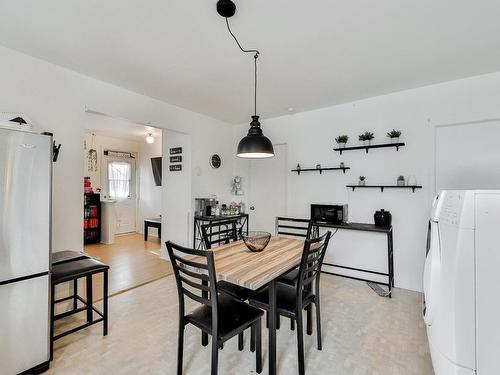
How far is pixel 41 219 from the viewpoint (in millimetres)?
1762

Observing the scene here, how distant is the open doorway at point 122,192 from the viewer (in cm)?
493

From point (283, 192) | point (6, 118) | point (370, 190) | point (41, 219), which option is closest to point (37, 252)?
point (41, 219)

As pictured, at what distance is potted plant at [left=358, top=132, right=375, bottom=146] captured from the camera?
137 inches

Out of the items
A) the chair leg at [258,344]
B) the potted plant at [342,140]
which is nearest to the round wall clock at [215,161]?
the potted plant at [342,140]

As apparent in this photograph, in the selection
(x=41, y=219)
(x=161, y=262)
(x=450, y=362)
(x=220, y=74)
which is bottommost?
(x=161, y=262)

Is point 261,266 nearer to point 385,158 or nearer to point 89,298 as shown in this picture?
point 89,298

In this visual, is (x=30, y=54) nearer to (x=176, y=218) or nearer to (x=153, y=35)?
(x=153, y=35)

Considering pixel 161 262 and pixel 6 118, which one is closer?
pixel 6 118

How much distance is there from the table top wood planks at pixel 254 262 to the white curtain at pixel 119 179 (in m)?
5.41

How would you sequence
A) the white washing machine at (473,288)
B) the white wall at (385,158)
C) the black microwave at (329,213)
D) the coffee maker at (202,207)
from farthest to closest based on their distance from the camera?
1. the coffee maker at (202,207)
2. the black microwave at (329,213)
3. the white wall at (385,158)
4. the white washing machine at (473,288)

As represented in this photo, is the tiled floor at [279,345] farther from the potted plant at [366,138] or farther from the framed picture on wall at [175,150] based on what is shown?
the framed picture on wall at [175,150]

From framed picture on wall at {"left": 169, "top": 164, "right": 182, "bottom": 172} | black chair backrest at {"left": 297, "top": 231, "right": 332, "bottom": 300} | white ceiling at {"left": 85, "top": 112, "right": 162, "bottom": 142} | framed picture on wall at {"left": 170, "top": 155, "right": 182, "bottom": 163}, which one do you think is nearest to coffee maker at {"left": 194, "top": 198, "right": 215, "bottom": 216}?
framed picture on wall at {"left": 169, "top": 164, "right": 182, "bottom": 172}

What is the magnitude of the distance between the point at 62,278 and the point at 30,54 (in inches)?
83.1

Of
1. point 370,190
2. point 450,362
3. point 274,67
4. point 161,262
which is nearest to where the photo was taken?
point 450,362
